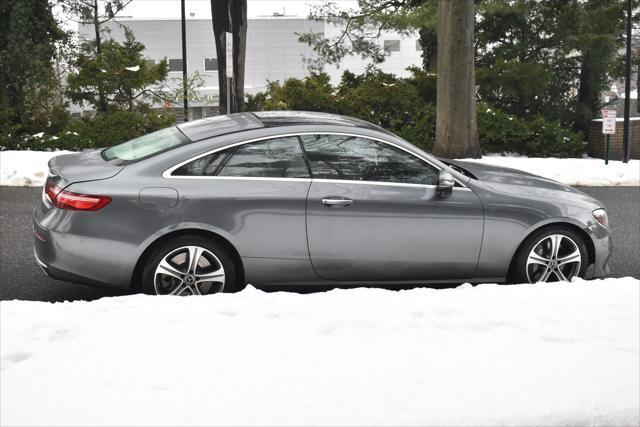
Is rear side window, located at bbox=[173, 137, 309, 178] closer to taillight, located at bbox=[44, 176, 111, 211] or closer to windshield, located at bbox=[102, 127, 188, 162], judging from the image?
windshield, located at bbox=[102, 127, 188, 162]

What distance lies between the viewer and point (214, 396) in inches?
198

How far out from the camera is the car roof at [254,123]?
757cm

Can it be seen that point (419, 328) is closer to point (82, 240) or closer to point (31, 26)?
point (82, 240)

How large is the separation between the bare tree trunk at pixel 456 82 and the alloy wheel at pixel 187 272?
12051 mm

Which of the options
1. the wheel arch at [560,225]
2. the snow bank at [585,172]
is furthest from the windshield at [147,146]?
the snow bank at [585,172]

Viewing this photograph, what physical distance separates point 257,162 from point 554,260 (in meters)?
2.54

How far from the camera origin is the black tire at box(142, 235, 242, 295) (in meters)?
7.00

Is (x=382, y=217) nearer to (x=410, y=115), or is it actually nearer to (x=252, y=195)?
(x=252, y=195)

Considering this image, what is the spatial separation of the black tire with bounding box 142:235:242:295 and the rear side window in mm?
518

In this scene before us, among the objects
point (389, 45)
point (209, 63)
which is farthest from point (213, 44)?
point (389, 45)

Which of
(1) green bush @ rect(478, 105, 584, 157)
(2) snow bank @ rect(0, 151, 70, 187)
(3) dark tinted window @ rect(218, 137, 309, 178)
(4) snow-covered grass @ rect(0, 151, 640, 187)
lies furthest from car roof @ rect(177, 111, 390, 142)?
(1) green bush @ rect(478, 105, 584, 157)

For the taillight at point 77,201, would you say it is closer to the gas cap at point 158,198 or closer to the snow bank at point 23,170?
the gas cap at point 158,198

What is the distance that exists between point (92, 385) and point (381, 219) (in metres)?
2.91

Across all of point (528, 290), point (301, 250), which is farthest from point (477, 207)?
point (301, 250)
